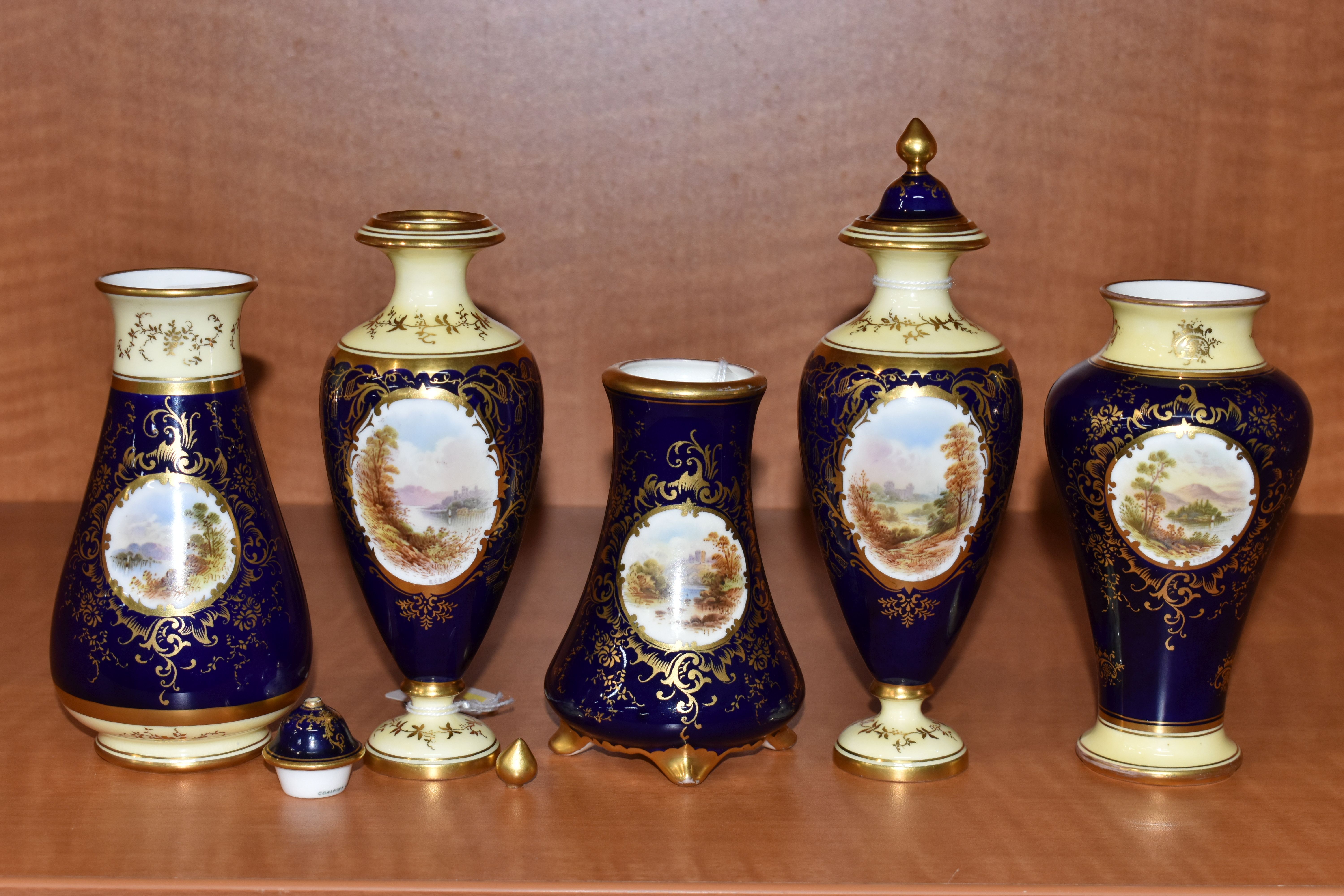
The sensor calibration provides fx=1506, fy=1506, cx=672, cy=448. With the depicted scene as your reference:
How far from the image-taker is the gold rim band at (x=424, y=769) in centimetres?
88

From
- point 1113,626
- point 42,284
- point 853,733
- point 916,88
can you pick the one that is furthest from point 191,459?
point 916,88

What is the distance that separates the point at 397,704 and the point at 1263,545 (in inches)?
21.4

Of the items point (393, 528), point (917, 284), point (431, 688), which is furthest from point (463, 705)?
point (917, 284)

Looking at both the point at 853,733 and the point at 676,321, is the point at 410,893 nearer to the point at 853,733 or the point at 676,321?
the point at 853,733

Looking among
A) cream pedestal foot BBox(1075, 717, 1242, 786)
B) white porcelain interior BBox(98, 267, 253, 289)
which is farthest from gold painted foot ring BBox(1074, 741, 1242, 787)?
white porcelain interior BBox(98, 267, 253, 289)

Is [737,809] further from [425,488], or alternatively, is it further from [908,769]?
[425,488]

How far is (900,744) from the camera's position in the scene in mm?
891

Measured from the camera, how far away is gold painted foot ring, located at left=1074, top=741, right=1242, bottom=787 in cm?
88

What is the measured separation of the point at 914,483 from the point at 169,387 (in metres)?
0.43

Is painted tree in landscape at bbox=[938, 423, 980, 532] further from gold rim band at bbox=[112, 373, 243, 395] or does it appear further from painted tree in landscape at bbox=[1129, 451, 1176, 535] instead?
gold rim band at bbox=[112, 373, 243, 395]

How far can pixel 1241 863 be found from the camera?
30.3 inches

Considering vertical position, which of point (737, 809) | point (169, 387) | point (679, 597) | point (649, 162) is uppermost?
point (649, 162)

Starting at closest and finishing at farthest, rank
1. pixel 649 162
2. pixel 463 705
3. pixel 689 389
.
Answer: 1. pixel 689 389
2. pixel 463 705
3. pixel 649 162

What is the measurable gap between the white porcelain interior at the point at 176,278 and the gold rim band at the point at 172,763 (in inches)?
10.9
